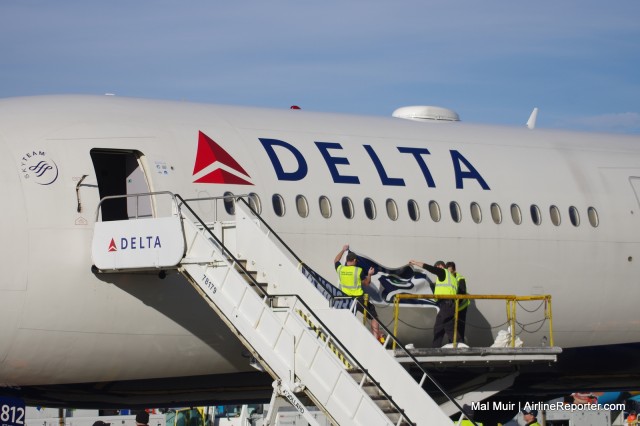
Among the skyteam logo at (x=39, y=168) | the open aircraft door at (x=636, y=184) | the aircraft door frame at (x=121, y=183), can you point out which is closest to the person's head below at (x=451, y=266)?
the aircraft door frame at (x=121, y=183)

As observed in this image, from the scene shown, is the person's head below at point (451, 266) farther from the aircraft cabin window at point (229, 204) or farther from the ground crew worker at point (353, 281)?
the aircraft cabin window at point (229, 204)

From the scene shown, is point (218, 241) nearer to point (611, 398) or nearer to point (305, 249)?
point (305, 249)

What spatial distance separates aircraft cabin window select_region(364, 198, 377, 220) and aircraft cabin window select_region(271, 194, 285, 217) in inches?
66.4

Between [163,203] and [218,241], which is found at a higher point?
[163,203]

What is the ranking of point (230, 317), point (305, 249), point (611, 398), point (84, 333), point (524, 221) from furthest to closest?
point (611, 398)
point (524, 221)
point (305, 249)
point (84, 333)
point (230, 317)

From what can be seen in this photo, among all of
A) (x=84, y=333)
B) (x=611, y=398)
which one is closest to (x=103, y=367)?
(x=84, y=333)

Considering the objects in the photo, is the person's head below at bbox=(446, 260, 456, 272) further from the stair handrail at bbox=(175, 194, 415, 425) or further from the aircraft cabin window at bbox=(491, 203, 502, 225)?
the stair handrail at bbox=(175, 194, 415, 425)

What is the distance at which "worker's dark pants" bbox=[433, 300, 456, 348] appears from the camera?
64.5ft

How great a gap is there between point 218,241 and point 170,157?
95.7 inches

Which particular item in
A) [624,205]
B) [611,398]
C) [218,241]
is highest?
[611,398]

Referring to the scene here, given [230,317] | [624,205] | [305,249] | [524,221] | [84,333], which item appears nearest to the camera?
[230,317]

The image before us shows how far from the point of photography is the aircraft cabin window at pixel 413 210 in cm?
2055

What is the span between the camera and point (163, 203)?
703 inches

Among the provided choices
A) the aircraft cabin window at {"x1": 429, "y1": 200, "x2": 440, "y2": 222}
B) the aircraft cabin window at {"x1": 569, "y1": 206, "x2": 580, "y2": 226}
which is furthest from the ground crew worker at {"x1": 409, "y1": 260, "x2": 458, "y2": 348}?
the aircraft cabin window at {"x1": 569, "y1": 206, "x2": 580, "y2": 226}
